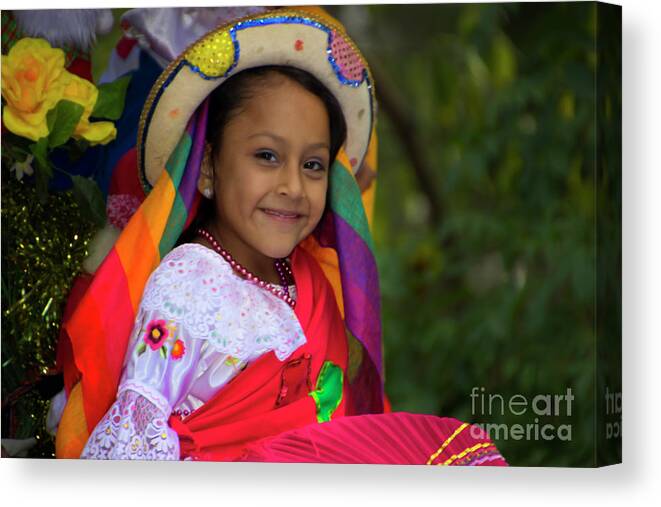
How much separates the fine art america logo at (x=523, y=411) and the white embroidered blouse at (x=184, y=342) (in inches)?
22.4

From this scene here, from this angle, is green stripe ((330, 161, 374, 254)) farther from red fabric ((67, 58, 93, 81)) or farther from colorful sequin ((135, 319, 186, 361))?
red fabric ((67, 58, 93, 81))

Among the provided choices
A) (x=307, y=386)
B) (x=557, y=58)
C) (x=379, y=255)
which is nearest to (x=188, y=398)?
(x=307, y=386)

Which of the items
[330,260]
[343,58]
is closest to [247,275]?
[330,260]

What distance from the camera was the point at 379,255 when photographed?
4840mm

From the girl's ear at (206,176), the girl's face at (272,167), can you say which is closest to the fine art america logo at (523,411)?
the girl's face at (272,167)

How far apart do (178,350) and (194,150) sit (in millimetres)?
592

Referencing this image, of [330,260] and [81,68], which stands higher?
[81,68]

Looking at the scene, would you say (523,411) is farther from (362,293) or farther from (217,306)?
(217,306)

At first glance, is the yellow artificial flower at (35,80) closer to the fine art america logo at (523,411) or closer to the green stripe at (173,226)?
the green stripe at (173,226)

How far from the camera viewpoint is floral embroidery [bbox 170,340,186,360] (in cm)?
477

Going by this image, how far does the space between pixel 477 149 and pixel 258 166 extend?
0.65 metres

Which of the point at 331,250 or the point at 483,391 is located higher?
the point at 331,250

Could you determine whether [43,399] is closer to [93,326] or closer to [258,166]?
[93,326]

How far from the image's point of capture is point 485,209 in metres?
4.80
